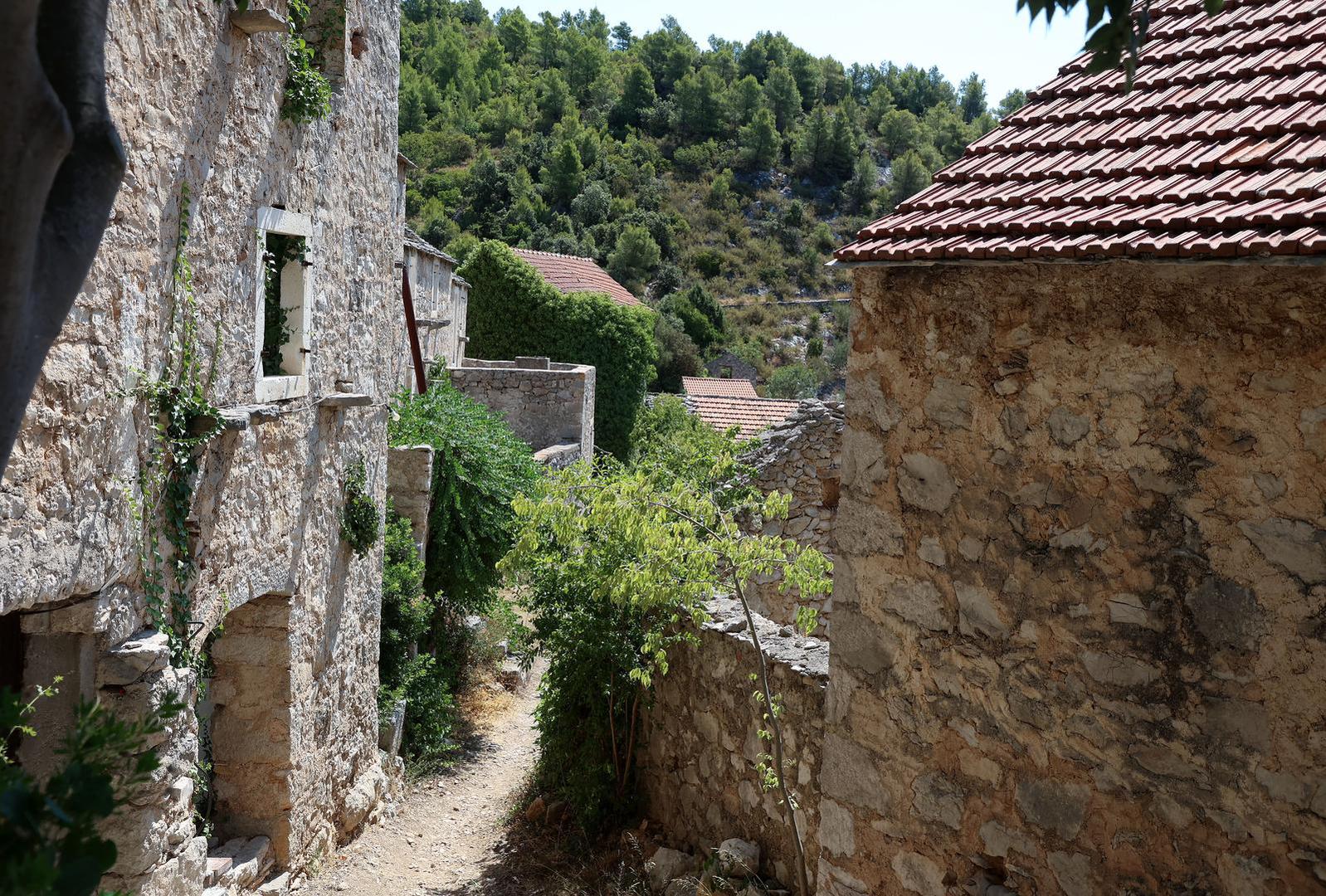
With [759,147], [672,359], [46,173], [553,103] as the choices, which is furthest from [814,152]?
[46,173]

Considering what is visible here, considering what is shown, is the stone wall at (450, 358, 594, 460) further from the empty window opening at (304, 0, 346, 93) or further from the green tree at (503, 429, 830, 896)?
the empty window opening at (304, 0, 346, 93)

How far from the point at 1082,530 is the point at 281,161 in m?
4.47

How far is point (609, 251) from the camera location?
49906 millimetres

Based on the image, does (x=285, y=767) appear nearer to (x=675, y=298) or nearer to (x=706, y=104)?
(x=675, y=298)

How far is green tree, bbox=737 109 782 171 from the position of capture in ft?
205

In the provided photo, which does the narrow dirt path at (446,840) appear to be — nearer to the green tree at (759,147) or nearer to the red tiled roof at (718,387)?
the red tiled roof at (718,387)

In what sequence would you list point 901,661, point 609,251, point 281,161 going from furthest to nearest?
point 609,251, point 281,161, point 901,661

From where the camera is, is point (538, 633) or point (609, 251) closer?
point (538, 633)

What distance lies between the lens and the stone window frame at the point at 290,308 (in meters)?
5.41

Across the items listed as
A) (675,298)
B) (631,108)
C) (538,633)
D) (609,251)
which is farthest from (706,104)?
(538,633)

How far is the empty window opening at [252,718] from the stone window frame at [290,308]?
1252 mm

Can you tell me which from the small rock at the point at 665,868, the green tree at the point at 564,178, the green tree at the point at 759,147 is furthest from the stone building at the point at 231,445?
the green tree at the point at 759,147

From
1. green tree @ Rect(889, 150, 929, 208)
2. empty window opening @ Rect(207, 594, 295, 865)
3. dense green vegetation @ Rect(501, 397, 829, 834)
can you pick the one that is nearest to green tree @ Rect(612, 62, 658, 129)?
green tree @ Rect(889, 150, 929, 208)

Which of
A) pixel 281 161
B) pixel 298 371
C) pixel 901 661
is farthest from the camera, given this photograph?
pixel 298 371
